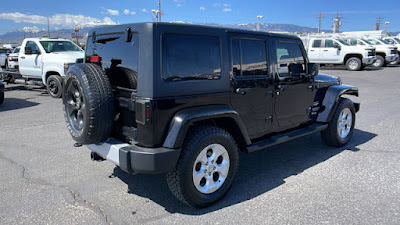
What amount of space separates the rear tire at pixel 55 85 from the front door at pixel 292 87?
809 centimetres

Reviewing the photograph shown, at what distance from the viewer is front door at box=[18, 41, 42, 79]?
11.1m

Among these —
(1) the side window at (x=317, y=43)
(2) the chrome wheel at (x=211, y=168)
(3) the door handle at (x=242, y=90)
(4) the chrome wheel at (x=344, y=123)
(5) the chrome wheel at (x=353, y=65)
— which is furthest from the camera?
(1) the side window at (x=317, y=43)

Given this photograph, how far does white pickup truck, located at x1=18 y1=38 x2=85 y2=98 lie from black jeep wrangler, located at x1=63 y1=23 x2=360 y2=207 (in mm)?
6891

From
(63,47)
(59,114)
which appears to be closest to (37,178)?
(59,114)

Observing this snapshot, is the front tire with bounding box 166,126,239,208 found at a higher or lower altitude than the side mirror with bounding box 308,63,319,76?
lower

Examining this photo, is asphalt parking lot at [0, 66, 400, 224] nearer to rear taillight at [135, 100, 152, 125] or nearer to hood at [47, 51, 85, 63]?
rear taillight at [135, 100, 152, 125]

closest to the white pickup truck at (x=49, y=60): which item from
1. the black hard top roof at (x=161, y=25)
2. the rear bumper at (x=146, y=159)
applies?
the black hard top roof at (x=161, y=25)

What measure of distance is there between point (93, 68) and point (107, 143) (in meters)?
0.80

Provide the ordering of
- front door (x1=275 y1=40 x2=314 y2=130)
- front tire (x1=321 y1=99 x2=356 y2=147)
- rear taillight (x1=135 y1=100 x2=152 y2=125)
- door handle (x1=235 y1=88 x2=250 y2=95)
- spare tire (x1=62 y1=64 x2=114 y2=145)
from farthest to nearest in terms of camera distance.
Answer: front tire (x1=321 y1=99 x2=356 y2=147) → front door (x1=275 y1=40 x2=314 y2=130) → door handle (x1=235 y1=88 x2=250 y2=95) → spare tire (x1=62 y1=64 x2=114 y2=145) → rear taillight (x1=135 y1=100 x2=152 y2=125)

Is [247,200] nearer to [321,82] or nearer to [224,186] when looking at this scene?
[224,186]

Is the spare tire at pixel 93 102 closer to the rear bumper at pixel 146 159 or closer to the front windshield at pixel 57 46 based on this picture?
the rear bumper at pixel 146 159

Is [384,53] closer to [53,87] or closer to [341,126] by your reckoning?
[341,126]

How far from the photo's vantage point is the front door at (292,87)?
14.2ft

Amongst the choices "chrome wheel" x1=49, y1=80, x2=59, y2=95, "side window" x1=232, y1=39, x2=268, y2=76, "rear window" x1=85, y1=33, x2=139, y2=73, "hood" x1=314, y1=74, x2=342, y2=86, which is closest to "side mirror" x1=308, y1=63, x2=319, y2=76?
"hood" x1=314, y1=74, x2=342, y2=86
